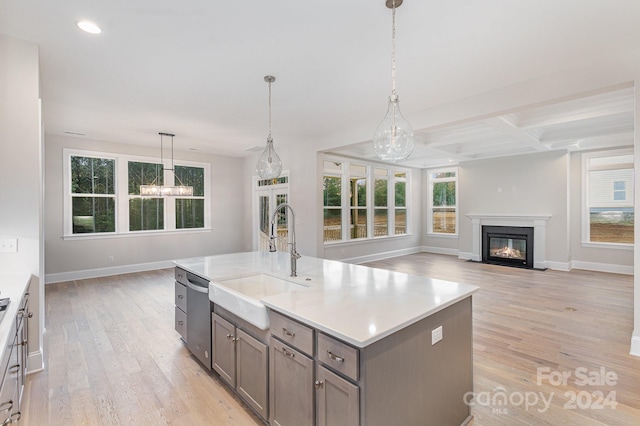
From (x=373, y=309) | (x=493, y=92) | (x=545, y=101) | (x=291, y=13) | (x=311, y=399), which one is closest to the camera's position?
(x=311, y=399)

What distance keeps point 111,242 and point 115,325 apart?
11.0 ft

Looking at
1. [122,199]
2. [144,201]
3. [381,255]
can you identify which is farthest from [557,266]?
[122,199]

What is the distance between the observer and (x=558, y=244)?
22.5 ft

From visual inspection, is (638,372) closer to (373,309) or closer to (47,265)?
(373,309)

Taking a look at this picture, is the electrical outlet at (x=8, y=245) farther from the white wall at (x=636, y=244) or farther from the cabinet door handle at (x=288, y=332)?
the white wall at (x=636, y=244)

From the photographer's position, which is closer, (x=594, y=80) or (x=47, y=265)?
(x=594, y=80)

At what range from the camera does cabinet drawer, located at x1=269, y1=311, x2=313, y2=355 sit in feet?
5.14

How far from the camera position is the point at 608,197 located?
6.52 m

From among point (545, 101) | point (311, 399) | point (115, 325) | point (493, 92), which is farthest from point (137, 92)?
point (545, 101)

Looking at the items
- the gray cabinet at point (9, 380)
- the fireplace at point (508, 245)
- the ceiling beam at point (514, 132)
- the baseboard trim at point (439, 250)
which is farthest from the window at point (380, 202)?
the gray cabinet at point (9, 380)

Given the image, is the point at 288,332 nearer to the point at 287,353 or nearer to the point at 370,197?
the point at 287,353

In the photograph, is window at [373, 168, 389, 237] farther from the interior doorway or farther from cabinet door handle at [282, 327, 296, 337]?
cabinet door handle at [282, 327, 296, 337]

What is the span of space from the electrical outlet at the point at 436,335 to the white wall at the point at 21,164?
126 inches

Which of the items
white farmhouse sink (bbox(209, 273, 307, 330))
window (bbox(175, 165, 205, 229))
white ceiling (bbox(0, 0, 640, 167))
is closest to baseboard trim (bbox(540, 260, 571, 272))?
white ceiling (bbox(0, 0, 640, 167))
